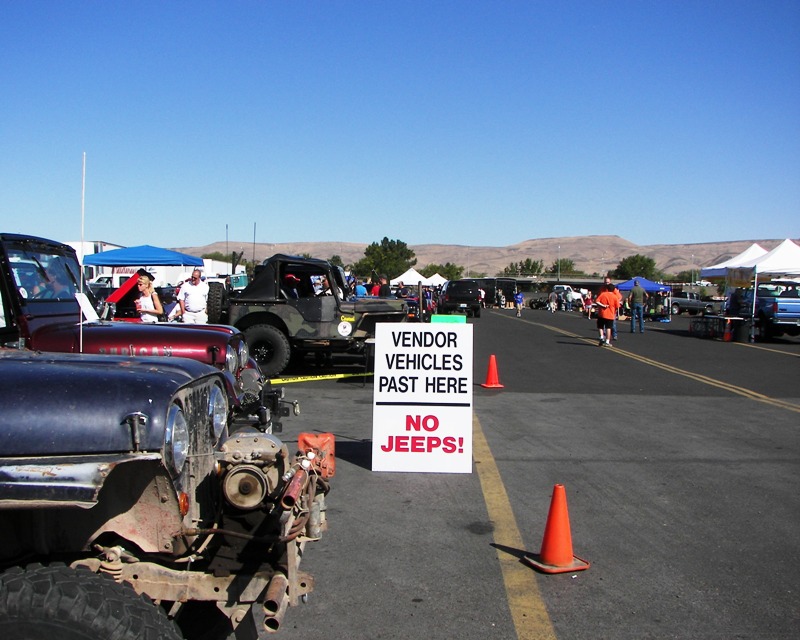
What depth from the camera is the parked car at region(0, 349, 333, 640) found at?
8.41 ft

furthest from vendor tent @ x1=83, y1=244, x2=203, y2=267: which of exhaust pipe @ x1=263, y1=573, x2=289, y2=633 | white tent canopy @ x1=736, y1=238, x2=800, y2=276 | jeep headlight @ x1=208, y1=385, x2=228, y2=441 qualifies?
exhaust pipe @ x1=263, y1=573, x2=289, y2=633

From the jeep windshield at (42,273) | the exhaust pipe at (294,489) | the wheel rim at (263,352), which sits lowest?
the wheel rim at (263,352)

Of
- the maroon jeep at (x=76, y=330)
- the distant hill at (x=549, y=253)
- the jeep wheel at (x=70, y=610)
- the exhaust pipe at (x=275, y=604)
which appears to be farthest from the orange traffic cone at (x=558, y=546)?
the distant hill at (x=549, y=253)

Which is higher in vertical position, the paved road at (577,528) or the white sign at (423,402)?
the white sign at (423,402)

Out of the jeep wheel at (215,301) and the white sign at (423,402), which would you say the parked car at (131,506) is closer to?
the white sign at (423,402)

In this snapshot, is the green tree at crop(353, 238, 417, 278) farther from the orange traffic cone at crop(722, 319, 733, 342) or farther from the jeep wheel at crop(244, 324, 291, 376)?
the jeep wheel at crop(244, 324, 291, 376)

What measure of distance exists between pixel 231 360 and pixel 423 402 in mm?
1759

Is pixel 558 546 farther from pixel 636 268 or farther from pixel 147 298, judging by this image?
pixel 636 268

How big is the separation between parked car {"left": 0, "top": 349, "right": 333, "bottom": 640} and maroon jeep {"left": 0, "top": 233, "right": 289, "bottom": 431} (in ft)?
6.19

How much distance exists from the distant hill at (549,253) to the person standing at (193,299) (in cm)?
14428

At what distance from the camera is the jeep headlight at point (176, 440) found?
2.83 meters

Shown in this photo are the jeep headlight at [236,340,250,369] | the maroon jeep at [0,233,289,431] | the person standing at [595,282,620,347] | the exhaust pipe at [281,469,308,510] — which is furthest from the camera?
the person standing at [595,282,620,347]

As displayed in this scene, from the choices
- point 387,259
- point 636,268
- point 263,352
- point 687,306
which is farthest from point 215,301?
point 636,268

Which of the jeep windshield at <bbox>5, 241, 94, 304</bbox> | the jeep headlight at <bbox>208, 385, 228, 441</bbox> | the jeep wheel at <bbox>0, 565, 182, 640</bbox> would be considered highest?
the jeep windshield at <bbox>5, 241, 94, 304</bbox>
